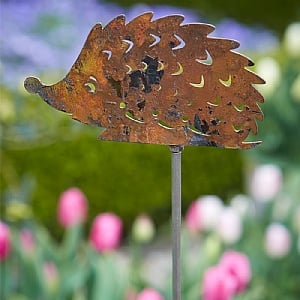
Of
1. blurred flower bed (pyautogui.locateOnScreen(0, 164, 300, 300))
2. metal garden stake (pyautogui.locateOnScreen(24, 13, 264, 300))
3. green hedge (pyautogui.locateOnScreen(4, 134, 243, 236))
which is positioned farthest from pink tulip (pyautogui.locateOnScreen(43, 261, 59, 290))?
green hedge (pyautogui.locateOnScreen(4, 134, 243, 236))

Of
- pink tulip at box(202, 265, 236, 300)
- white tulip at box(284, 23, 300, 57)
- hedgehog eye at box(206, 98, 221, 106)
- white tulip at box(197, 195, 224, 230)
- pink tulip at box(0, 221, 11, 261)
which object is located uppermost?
white tulip at box(284, 23, 300, 57)

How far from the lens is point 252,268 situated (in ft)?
6.08

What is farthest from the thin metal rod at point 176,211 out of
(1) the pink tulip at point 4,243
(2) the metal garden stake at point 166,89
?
(1) the pink tulip at point 4,243

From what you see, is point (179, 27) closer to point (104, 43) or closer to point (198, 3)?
point (104, 43)

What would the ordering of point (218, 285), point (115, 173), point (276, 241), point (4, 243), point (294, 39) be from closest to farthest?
point (218, 285), point (4, 243), point (276, 241), point (294, 39), point (115, 173)

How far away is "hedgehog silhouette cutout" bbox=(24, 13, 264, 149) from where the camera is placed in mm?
793

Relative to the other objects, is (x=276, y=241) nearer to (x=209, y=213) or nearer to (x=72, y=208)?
(x=209, y=213)

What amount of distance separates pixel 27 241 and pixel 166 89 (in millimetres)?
989

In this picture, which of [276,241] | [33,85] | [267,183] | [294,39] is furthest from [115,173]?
[33,85]

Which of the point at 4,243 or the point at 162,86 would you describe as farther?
the point at 4,243

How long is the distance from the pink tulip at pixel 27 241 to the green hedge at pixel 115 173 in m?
1.74

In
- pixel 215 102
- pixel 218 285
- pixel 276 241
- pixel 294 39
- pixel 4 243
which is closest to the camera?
pixel 215 102

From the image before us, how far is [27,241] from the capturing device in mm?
1738

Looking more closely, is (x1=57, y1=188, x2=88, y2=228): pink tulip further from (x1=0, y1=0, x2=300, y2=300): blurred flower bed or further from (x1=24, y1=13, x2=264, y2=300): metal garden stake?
(x1=24, y1=13, x2=264, y2=300): metal garden stake
